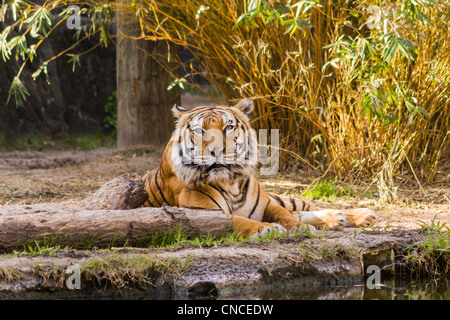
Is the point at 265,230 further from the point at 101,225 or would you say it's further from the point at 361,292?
the point at 101,225

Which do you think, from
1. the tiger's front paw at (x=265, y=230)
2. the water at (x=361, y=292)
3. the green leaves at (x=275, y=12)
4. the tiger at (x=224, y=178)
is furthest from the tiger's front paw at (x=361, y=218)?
the green leaves at (x=275, y=12)

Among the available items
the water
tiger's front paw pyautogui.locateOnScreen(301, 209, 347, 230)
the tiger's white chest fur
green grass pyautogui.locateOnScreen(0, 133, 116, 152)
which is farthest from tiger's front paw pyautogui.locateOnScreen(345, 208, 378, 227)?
green grass pyautogui.locateOnScreen(0, 133, 116, 152)

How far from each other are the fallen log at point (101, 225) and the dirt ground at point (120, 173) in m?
1.19

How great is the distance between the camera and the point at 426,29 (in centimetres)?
546

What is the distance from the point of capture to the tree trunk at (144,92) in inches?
306

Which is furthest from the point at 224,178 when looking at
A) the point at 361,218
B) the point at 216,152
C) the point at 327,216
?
the point at 361,218

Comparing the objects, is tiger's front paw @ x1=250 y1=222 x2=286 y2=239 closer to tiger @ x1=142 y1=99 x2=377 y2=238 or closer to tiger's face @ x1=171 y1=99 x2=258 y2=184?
tiger @ x1=142 y1=99 x2=377 y2=238

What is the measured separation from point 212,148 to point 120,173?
10.4ft

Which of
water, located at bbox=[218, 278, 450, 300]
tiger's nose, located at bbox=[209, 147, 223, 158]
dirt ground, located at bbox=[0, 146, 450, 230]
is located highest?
tiger's nose, located at bbox=[209, 147, 223, 158]

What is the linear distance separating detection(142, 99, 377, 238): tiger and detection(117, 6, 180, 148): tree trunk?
3.61 metres

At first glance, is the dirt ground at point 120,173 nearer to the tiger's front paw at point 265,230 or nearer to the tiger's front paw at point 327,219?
the tiger's front paw at point 327,219

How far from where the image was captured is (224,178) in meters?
3.98

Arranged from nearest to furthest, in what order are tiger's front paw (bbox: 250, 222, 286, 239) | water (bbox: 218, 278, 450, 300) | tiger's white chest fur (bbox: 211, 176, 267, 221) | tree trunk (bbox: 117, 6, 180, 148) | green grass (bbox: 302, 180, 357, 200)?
water (bbox: 218, 278, 450, 300) < tiger's front paw (bbox: 250, 222, 286, 239) < tiger's white chest fur (bbox: 211, 176, 267, 221) < green grass (bbox: 302, 180, 357, 200) < tree trunk (bbox: 117, 6, 180, 148)

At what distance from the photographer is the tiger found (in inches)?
155
